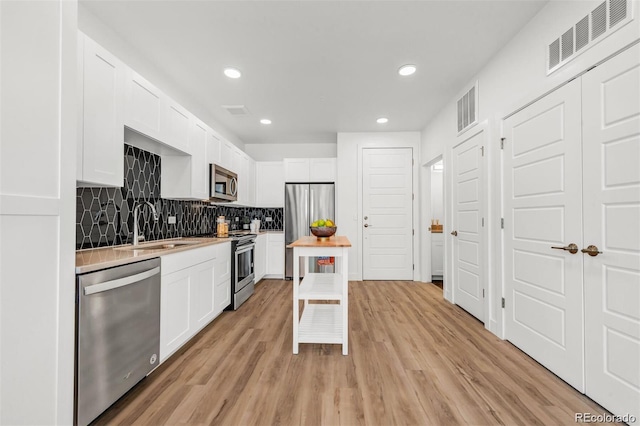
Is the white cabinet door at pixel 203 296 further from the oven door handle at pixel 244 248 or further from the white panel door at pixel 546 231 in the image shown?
the white panel door at pixel 546 231

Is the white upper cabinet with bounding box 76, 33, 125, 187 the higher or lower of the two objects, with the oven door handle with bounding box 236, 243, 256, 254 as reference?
higher

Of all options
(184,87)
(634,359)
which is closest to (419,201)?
(634,359)

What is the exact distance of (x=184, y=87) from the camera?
3246mm

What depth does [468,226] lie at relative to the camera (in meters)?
3.10

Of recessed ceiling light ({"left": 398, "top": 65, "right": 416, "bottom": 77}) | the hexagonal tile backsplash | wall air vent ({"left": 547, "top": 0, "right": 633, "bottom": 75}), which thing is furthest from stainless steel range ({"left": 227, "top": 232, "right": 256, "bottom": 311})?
wall air vent ({"left": 547, "top": 0, "right": 633, "bottom": 75})

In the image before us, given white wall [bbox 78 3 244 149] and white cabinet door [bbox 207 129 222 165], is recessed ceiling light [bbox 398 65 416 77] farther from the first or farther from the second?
white wall [bbox 78 3 244 149]

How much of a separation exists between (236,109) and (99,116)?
2.25 m

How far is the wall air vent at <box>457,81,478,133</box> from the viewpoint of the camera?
296 centimetres

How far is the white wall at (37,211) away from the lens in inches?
39.9

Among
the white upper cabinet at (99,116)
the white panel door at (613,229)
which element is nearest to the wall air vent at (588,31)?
the white panel door at (613,229)

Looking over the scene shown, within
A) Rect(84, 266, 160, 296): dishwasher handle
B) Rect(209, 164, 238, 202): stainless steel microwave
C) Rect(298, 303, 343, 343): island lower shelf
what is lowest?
Rect(298, 303, 343, 343): island lower shelf

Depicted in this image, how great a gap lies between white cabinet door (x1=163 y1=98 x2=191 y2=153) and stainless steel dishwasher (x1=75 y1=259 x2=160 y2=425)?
4.32ft

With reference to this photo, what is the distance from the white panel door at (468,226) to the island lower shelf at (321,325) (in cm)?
152
